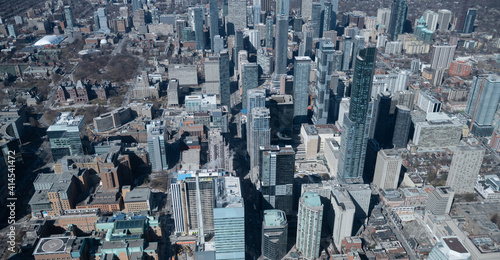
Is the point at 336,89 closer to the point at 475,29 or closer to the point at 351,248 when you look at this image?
the point at 351,248

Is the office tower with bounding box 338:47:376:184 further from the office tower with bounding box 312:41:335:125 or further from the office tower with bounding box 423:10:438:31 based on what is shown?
the office tower with bounding box 423:10:438:31

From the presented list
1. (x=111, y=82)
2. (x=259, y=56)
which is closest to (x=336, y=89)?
(x=259, y=56)

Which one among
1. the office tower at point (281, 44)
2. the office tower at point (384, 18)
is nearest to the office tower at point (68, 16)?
the office tower at point (281, 44)

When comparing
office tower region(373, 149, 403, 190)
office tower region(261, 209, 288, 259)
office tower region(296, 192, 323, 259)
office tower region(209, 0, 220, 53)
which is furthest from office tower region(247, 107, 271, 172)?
office tower region(209, 0, 220, 53)

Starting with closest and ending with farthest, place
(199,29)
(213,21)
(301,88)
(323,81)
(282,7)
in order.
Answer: (323,81) < (301,88) < (199,29) < (213,21) < (282,7)

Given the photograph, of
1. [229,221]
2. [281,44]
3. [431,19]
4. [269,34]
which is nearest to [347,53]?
[281,44]

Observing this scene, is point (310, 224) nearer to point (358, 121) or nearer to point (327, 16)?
point (358, 121)

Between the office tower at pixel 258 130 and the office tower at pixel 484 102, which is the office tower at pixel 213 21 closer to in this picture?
the office tower at pixel 258 130
